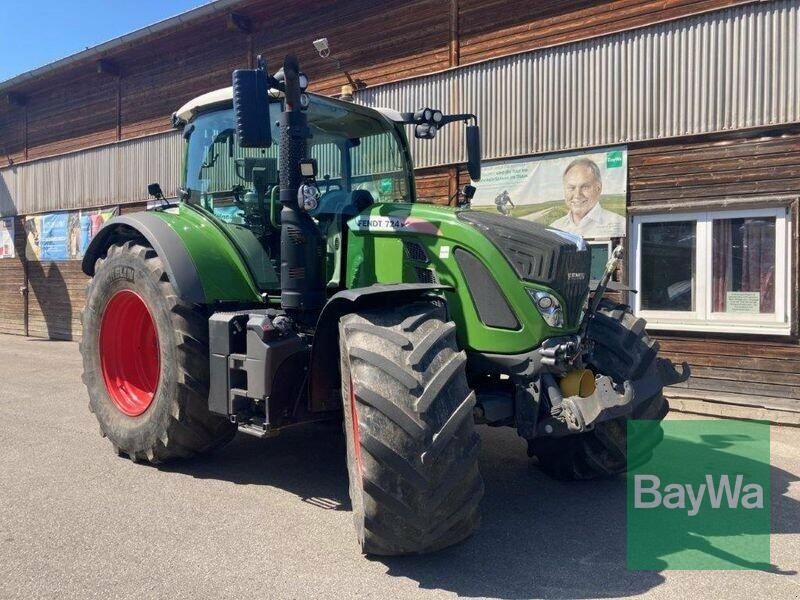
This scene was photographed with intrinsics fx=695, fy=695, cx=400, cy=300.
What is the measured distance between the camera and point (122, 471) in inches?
194

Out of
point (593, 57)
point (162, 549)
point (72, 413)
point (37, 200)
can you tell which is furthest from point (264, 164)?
point (37, 200)

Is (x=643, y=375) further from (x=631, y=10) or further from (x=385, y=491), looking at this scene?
(x=631, y=10)

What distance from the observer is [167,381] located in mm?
4734

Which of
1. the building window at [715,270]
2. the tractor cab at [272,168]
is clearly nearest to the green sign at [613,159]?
the building window at [715,270]

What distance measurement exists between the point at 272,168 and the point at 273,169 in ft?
0.04

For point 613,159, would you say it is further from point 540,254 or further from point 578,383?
point 578,383

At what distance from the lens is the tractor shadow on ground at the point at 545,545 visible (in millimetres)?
3232

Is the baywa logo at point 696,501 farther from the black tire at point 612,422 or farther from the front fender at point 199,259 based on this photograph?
the front fender at point 199,259

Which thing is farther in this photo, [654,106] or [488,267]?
[654,106]

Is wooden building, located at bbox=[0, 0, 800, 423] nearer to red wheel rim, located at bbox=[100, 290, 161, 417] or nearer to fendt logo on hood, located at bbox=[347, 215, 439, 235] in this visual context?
fendt logo on hood, located at bbox=[347, 215, 439, 235]

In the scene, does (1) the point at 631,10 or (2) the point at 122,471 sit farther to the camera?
(1) the point at 631,10

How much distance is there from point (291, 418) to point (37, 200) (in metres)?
13.5

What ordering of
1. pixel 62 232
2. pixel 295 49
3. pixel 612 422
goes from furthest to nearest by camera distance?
pixel 62 232 < pixel 295 49 < pixel 612 422

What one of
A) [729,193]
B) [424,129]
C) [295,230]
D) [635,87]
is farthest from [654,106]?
[295,230]
